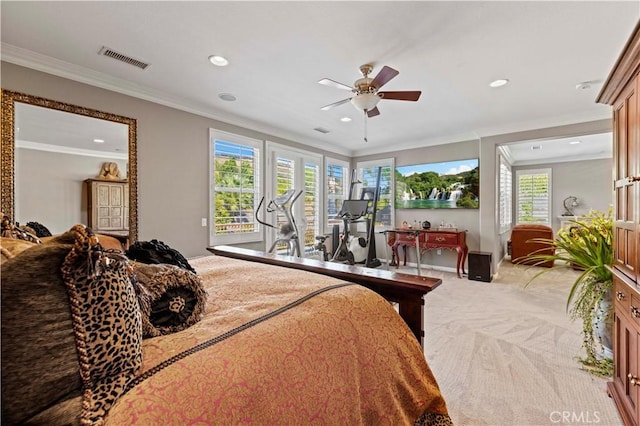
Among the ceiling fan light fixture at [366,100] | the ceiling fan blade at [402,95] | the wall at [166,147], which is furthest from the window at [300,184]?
the ceiling fan blade at [402,95]

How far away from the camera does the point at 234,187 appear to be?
4.34 metres

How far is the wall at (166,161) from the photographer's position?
9.83ft

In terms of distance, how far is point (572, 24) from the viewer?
219cm

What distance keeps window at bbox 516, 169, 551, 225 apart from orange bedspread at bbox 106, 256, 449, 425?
8.66m

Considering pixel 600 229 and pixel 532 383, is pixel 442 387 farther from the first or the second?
pixel 600 229

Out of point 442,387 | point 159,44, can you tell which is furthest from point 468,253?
point 159,44

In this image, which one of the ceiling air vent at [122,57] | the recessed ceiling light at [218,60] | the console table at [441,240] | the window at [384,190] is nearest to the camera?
the ceiling air vent at [122,57]

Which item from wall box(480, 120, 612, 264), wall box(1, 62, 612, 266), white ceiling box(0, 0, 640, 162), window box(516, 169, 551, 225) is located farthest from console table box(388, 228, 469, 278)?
window box(516, 169, 551, 225)

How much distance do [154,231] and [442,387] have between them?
3.31m

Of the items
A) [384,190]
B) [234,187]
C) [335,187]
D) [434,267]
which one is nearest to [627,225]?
[234,187]

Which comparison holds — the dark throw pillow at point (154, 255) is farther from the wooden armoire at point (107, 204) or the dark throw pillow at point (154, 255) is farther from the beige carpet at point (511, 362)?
the wooden armoire at point (107, 204)

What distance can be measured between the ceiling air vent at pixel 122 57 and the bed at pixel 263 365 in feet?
7.93

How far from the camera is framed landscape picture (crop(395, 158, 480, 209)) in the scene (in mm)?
5328

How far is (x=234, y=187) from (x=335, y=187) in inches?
108
